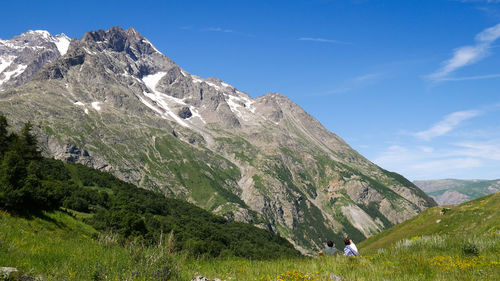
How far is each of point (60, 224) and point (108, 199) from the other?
269ft

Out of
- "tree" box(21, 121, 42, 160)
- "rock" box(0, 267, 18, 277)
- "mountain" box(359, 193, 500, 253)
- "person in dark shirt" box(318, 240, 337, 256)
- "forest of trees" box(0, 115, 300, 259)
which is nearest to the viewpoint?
"rock" box(0, 267, 18, 277)

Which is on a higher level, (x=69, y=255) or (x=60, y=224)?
(x=69, y=255)

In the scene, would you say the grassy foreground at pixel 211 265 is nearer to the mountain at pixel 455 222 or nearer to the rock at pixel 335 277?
the rock at pixel 335 277

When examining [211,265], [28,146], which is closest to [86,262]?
[211,265]

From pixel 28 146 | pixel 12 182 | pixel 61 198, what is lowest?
pixel 61 198

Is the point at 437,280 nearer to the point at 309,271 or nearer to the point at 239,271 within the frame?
the point at 309,271

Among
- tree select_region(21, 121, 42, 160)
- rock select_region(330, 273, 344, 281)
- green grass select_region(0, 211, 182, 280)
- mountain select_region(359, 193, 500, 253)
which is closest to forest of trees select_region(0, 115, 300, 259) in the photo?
tree select_region(21, 121, 42, 160)

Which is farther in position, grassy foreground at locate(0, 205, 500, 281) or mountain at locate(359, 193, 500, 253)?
mountain at locate(359, 193, 500, 253)

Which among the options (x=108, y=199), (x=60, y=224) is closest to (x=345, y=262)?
(x=60, y=224)

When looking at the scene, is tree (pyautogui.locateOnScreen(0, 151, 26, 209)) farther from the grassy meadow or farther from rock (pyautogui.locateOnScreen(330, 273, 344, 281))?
rock (pyautogui.locateOnScreen(330, 273, 344, 281))

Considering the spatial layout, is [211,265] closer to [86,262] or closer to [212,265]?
[212,265]

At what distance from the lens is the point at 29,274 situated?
27.3ft

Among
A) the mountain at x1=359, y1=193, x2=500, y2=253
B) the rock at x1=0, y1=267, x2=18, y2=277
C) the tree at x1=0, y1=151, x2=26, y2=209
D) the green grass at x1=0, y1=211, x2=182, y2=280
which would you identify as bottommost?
the mountain at x1=359, y1=193, x2=500, y2=253

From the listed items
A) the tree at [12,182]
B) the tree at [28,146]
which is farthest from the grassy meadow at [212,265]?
the tree at [28,146]
